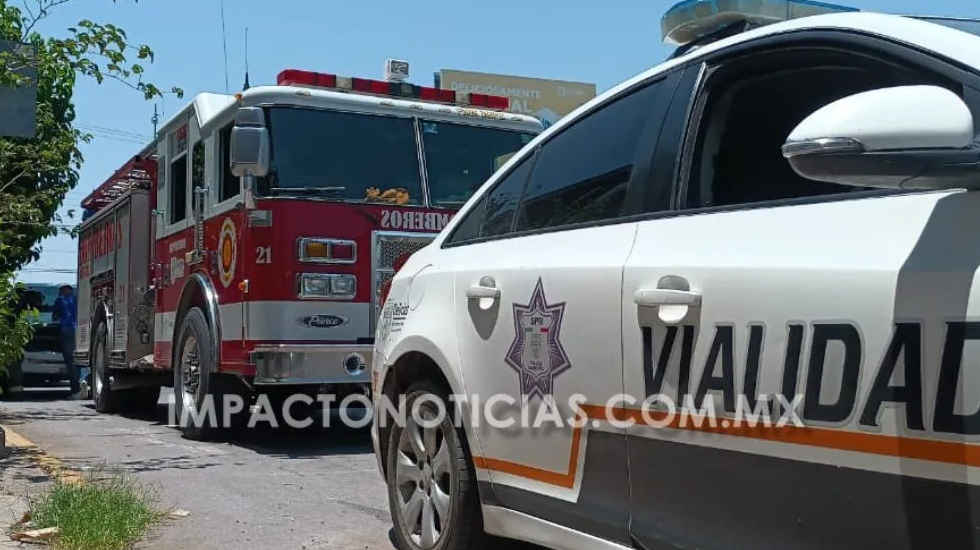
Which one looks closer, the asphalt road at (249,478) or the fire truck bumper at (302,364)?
the asphalt road at (249,478)

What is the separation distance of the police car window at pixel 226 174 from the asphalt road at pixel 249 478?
78.9 inches

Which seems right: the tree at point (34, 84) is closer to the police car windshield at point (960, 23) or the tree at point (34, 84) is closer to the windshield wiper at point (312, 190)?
the windshield wiper at point (312, 190)

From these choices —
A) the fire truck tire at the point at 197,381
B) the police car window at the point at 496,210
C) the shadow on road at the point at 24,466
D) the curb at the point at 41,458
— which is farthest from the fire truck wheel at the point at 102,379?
the police car window at the point at 496,210

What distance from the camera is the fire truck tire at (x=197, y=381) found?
329 inches

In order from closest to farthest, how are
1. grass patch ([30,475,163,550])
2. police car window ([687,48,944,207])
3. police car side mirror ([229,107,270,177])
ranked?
police car window ([687,48,944,207]), grass patch ([30,475,163,550]), police car side mirror ([229,107,270,177])

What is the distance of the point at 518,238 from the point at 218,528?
2.50 meters

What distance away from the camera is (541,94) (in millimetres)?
41219

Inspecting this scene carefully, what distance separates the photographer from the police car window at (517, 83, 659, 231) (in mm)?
3215

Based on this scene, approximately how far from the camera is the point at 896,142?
2008 millimetres

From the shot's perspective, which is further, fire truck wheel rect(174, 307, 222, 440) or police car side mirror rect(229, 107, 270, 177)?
fire truck wheel rect(174, 307, 222, 440)

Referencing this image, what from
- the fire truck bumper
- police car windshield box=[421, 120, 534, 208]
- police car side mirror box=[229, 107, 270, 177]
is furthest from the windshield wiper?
the fire truck bumper

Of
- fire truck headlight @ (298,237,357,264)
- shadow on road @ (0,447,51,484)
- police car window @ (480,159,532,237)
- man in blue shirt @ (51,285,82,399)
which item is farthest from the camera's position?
man in blue shirt @ (51,285,82,399)

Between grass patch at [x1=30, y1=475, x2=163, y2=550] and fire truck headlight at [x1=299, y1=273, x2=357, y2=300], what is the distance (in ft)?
7.96

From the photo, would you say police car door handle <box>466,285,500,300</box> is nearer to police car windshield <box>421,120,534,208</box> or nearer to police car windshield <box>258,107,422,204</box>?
police car windshield <box>258,107,422,204</box>
